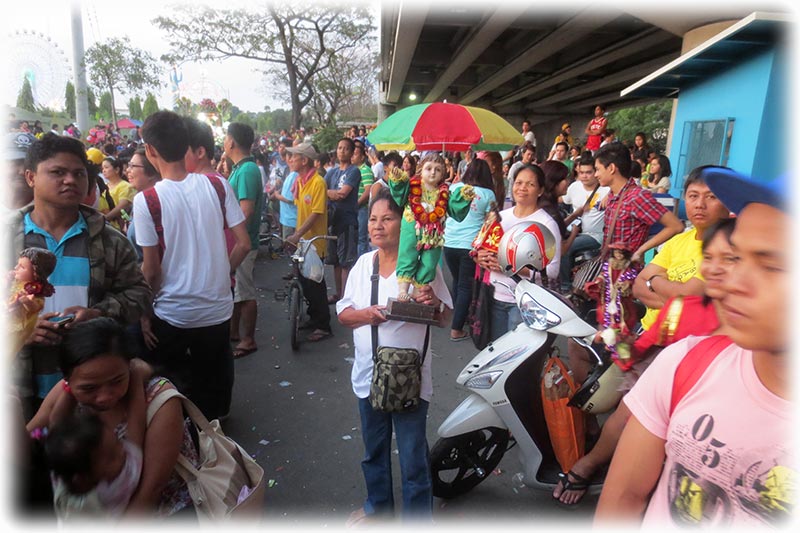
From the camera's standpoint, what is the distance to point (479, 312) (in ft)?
13.7

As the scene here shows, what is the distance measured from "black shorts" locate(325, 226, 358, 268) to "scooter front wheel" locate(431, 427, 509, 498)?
153 inches

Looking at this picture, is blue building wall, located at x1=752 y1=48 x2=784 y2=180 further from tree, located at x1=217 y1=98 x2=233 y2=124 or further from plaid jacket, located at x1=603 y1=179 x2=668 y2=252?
tree, located at x1=217 y1=98 x2=233 y2=124

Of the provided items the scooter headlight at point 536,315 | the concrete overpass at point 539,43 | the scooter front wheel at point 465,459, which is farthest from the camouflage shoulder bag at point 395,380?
the concrete overpass at point 539,43

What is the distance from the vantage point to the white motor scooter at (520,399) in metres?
2.75

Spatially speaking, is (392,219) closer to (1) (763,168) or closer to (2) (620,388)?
(2) (620,388)

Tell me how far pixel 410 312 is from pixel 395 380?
1.08 feet

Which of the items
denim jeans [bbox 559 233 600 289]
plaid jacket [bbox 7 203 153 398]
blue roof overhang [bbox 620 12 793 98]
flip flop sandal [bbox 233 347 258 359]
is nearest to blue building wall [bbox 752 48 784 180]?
blue roof overhang [bbox 620 12 793 98]

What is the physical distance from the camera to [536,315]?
110 inches

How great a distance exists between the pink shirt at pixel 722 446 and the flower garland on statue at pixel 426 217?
4.74 feet

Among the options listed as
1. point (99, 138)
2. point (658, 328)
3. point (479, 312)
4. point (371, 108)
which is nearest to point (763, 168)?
point (479, 312)

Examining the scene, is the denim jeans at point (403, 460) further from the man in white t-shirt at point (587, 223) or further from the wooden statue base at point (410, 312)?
the man in white t-shirt at point (587, 223)

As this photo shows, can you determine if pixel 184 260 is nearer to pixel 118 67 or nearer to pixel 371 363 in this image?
pixel 371 363

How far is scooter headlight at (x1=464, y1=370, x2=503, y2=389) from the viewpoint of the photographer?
2768 millimetres

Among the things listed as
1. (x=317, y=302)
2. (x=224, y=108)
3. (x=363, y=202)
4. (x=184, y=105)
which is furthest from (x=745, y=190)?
(x=224, y=108)
